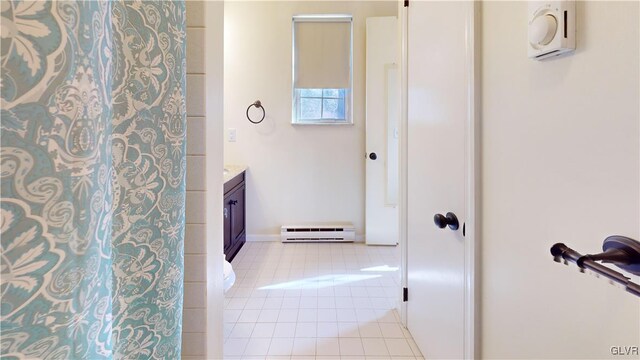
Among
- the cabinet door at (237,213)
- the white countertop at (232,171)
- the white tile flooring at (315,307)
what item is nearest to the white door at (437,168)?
the white tile flooring at (315,307)

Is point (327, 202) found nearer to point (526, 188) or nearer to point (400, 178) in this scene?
point (400, 178)

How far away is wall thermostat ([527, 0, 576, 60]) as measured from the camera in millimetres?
616

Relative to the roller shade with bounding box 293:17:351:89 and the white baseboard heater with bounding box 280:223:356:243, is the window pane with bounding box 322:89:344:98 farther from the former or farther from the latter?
the white baseboard heater with bounding box 280:223:356:243

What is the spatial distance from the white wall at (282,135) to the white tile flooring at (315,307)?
57 cm

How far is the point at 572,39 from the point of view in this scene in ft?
2.02

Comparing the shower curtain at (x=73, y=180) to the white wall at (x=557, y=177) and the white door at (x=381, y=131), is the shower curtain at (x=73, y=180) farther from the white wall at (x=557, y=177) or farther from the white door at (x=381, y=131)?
the white door at (x=381, y=131)

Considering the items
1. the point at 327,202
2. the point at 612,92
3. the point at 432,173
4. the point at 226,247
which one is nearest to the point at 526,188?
the point at 612,92

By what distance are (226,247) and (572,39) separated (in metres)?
2.54

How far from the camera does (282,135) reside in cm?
335

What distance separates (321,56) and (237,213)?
1.95 meters

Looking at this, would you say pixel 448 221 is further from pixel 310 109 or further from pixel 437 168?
pixel 310 109

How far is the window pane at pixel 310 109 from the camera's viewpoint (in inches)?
134

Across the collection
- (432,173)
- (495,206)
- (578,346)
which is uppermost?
(432,173)

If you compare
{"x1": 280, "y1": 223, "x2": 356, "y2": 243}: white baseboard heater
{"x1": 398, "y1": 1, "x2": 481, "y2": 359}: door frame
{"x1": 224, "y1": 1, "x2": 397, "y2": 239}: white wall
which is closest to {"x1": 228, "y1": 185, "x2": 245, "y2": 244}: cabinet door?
{"x1": 224, "y1": 1, "x2": 397, "y2": 239}: white wall
